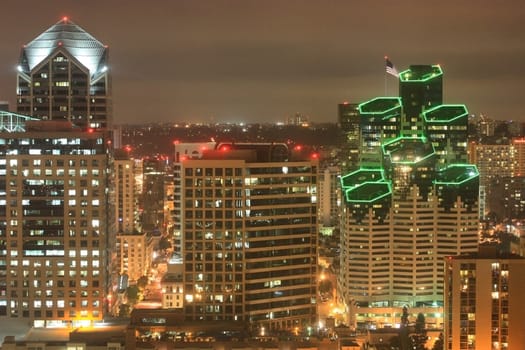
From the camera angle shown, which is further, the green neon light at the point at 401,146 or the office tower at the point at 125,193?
the office tower at the point at 125,193

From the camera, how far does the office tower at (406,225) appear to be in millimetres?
28859

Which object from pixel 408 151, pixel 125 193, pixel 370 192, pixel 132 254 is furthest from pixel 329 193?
pixel 370 192

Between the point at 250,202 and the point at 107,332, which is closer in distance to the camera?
the point at 107,332

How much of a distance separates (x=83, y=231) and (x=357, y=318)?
852cm

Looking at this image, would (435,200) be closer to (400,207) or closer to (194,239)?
(400,207)

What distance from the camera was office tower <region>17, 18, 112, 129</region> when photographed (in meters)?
33.1

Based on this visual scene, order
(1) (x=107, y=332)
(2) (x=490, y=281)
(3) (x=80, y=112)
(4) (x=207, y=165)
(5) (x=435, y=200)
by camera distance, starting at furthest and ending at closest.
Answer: (3) (x=80, y=112), (5) (x=435, y=200), (4) (x=207, y=165), (1) (x=107, y=332), (2) (x=490, y=281)

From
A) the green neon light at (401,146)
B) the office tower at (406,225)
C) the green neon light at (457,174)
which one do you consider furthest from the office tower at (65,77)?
the green neon light at (457,174)

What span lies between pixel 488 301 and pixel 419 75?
16.4 m

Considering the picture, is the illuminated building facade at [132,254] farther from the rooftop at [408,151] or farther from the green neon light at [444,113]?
the green neon light at [444,113]

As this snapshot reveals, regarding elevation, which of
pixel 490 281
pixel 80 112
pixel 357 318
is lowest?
pixel 357 318

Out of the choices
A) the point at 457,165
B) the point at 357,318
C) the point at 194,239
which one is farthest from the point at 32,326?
the point at 457,165

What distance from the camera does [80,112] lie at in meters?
33.8

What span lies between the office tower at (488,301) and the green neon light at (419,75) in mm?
15892
